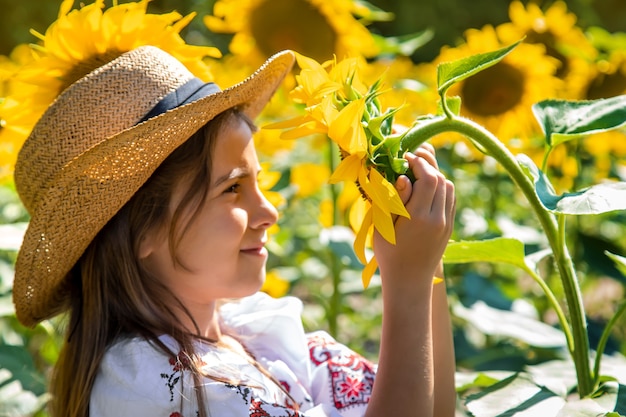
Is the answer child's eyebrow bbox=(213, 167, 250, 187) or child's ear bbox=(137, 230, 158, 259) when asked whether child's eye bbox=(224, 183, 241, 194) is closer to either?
child's eyebrow bbox=(213, 167, 250, 187)

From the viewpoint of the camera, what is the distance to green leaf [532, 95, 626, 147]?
3.63ft

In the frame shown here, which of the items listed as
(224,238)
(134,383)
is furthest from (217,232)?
(134,383)

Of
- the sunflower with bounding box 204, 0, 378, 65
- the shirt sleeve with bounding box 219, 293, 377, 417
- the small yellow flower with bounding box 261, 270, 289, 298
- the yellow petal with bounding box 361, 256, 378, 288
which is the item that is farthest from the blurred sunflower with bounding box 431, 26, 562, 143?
the yellow petal with bounding box 361, 256, 378, 288

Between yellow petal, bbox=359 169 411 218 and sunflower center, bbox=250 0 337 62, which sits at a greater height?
yellow petal, bbox=359 169 411 218

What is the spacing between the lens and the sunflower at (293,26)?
6.79 feet

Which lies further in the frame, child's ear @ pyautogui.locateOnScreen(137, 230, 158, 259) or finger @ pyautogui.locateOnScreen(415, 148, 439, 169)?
child's ear @ pyautogui.locateOnScreen(137, 230, 158, 259)

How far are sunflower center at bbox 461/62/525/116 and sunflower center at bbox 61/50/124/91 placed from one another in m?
1.13

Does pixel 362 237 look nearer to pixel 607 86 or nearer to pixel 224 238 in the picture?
pixel 224 238

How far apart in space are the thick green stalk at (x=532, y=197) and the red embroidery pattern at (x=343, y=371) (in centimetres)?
35

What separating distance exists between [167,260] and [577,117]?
1.99ft

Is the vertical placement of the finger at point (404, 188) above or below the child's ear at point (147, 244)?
above

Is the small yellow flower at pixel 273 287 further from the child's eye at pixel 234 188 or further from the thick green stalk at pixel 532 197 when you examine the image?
the thick green stalk at pixel 532 197

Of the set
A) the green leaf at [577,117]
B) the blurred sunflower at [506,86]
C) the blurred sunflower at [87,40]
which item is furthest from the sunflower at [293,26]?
the green leaf at [577,117]

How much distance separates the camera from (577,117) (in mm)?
1147
